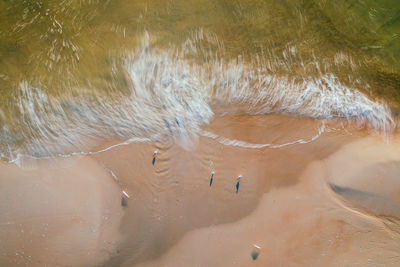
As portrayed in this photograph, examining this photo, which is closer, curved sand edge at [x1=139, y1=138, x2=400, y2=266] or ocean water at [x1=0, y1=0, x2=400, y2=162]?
curved sand edge at [x1=139, y1=138, x2=400, y2=266]

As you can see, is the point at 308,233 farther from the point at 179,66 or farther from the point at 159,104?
the point at 179,66

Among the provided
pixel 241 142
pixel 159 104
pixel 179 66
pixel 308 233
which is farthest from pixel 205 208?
pixel 179 66

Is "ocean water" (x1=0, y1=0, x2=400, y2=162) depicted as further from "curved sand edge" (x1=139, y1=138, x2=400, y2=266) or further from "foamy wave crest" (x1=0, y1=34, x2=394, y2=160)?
"curved sand edge" (x1=139, y1=138, x2=400, y2=266)

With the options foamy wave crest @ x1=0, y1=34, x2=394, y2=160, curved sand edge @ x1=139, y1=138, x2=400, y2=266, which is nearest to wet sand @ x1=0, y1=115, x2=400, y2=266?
curved sand edge @ x1=139, y1=138, x2=400, y2=266

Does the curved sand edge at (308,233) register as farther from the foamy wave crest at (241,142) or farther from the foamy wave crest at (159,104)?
the foamy wave crest at (159,104)

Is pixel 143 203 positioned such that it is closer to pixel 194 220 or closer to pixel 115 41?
pixel 194 220

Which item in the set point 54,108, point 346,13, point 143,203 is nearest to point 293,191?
point 143,203

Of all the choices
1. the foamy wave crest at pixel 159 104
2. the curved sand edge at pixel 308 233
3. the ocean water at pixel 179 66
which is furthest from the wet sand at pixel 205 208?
the ocean water at pixel 179 66
